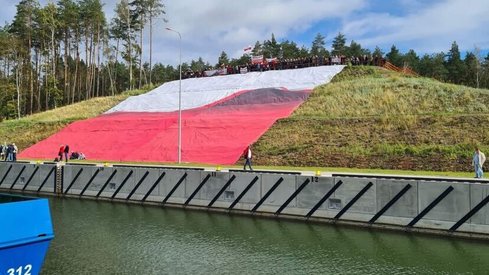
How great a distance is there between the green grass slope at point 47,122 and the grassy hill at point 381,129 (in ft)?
1.03

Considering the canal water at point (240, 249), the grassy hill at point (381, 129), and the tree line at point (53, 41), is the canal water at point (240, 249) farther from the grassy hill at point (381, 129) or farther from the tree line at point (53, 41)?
the tree line at point (53, 41)

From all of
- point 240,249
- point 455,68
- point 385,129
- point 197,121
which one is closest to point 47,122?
point 197,121

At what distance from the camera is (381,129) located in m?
34.8

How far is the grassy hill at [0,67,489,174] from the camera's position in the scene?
29.2 m

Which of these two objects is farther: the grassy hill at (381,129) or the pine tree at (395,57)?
the pine tree at (395,57)

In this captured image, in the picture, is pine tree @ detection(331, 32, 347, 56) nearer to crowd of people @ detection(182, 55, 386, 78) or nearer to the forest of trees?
the forest of trees

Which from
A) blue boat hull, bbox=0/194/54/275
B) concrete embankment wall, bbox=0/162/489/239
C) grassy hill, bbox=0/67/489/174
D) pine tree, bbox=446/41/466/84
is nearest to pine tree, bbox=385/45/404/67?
pine tree, bbox=446/41/466/84

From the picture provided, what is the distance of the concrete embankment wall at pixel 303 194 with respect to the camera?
17562 mm

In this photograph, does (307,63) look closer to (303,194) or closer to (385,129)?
(385,129)

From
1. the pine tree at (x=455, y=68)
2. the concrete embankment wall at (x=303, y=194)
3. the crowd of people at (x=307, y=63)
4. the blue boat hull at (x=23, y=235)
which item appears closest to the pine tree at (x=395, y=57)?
the pine tree at (x=455, y=68)

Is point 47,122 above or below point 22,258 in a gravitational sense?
above

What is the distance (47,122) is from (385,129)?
129ft

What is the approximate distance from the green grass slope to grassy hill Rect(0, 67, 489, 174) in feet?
1.03

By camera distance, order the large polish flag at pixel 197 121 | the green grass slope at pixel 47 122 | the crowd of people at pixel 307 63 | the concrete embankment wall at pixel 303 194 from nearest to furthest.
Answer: the concrete embankment wall at pixel 303 194
the large polish flag at pixel 197 121
the green grass slope at pixel 47 122
the crowd of people at pixel 307 63
